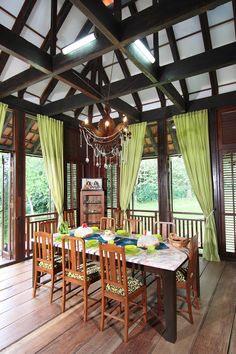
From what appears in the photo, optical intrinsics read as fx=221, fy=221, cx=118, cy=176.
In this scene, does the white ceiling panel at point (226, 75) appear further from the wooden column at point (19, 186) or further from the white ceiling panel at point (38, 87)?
the wooden column at point (19, 186)

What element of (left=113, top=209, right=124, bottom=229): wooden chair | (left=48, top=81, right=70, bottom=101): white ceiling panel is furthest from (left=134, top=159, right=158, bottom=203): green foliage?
(left=48, top=81, right=70, bottom=101): white ceiling panel

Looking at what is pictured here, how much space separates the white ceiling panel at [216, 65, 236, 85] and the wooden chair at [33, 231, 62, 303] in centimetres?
438

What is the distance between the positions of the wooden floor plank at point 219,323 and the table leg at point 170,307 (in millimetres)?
226

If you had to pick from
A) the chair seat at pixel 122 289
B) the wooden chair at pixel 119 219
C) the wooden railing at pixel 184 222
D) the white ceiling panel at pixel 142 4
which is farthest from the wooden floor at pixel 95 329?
the white ceiling panel at pixel 142 4

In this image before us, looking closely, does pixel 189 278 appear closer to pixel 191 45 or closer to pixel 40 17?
pixel 191 45

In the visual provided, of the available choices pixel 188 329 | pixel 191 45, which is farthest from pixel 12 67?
pixel 188 329

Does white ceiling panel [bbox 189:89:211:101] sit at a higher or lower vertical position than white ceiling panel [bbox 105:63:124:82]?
lower

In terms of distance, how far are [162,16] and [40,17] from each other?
2.28m

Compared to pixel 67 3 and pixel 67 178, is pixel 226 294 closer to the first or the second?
pixel 67 178

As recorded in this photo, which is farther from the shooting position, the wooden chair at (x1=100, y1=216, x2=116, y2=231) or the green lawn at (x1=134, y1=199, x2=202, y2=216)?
the green lawn at (x1=134, y1=199, x2=202, y2=216)

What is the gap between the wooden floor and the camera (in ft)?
6.81

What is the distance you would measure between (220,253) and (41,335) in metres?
3.63

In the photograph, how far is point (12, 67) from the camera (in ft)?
13.1

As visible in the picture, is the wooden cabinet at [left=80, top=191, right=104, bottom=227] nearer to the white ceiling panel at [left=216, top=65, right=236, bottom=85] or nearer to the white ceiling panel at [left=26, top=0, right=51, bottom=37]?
the white ceiling panel at [left=26, top=0, right=51, bottom=37]
